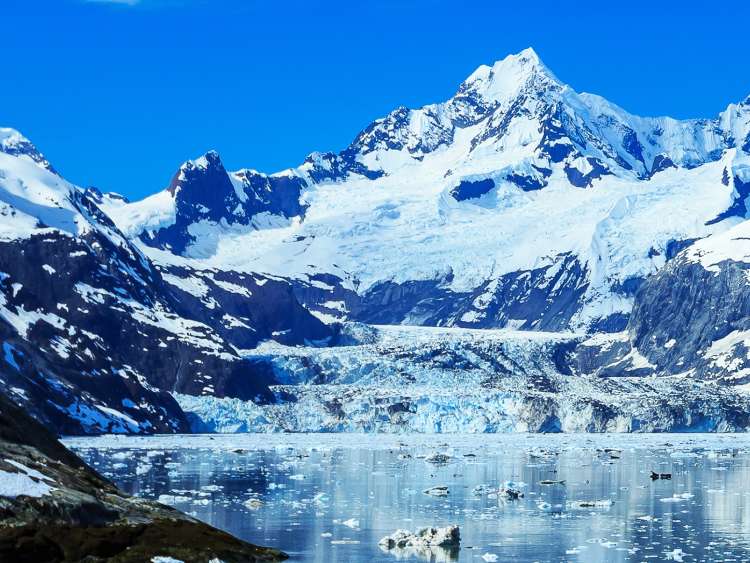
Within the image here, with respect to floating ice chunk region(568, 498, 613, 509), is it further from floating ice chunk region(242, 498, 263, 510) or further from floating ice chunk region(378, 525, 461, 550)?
floating ice chunk region(378, 525, 461, 550)

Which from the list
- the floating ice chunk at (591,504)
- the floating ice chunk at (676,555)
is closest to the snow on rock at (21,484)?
the floating ice chunk at (676,555)

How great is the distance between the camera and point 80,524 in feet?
185

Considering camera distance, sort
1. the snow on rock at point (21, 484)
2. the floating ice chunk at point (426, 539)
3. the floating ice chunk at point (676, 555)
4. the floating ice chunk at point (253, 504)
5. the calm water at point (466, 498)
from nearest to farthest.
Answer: the snow on rock at point (21, 484)
the floating ice chunk at point (676, 555)
the floating ice chunk at point (426, 539)
the calm water at point (466, 498)
the floating ice chunk at point (253, 504)

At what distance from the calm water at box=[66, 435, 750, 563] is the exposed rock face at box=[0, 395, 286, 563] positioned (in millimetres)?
6600

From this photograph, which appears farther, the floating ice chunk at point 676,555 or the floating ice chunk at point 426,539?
the floating ice chunk at point 426,539

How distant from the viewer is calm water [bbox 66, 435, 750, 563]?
6938 centimetres

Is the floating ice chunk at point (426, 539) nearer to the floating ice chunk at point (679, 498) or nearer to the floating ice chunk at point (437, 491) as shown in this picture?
the floating ice chunk at point (679, 498)

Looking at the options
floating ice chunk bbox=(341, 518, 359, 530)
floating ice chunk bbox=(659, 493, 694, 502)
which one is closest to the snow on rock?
floating ice chunk bbox=(341, 518, 359, 530)

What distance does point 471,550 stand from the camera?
222 ft

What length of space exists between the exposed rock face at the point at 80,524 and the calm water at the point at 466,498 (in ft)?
21.7

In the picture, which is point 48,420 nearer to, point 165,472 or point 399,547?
point 165,472

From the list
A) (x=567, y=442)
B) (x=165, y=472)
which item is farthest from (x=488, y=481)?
(x=567, y=442)

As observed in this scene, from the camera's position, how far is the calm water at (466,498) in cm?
6938

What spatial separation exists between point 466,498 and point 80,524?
42.1 metres
